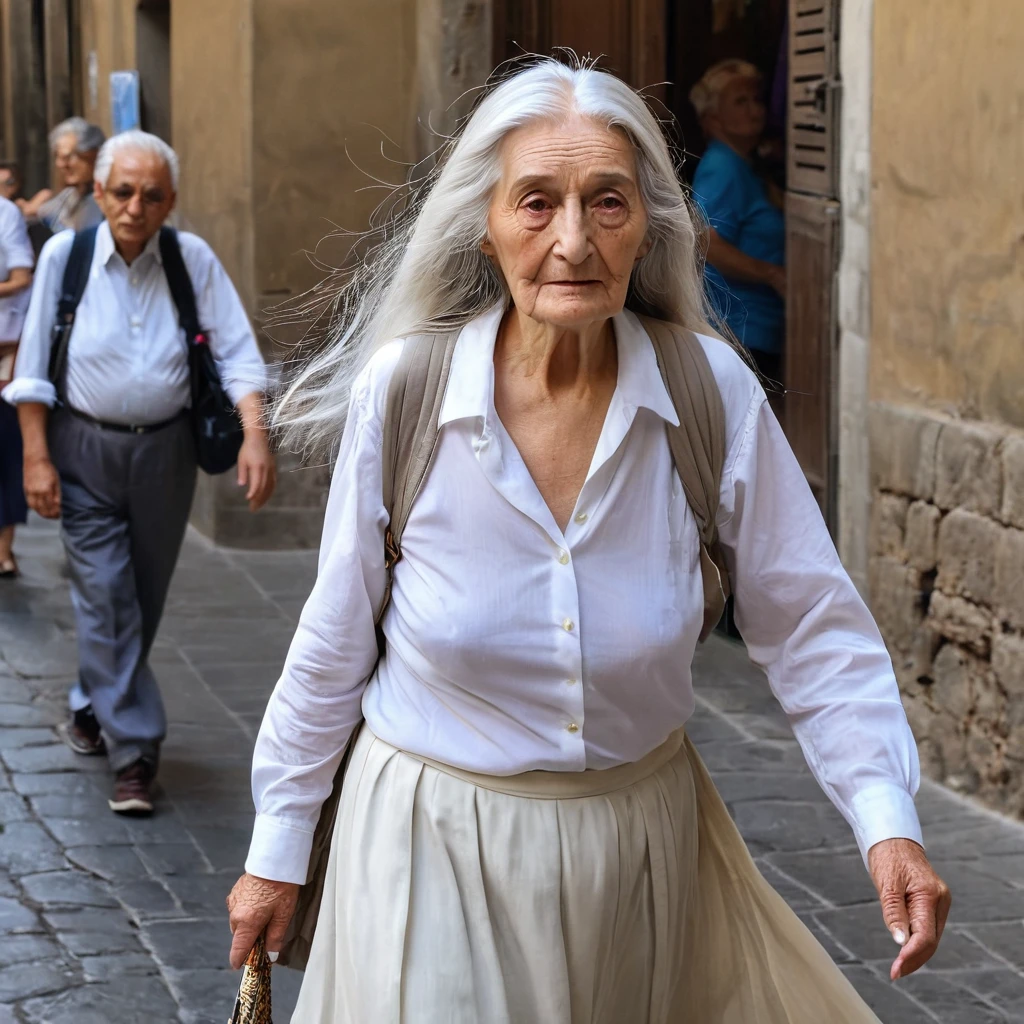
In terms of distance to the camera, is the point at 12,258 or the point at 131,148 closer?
the point at 131,148

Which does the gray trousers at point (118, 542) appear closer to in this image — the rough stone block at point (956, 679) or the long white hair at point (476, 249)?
the rough stone block at point (956, 679)

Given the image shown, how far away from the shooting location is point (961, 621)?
5.36 metres

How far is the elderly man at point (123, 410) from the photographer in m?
5.38

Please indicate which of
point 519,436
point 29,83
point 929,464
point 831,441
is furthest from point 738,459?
point 29,83

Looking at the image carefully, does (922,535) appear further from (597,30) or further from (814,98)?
(597,30)

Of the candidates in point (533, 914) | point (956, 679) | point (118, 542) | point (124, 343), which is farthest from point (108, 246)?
point (533, 914)

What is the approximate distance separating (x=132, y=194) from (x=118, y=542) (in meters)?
1.00

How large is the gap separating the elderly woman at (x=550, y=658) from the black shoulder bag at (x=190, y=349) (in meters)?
2.96

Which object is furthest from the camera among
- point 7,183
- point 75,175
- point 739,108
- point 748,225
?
point 7,183

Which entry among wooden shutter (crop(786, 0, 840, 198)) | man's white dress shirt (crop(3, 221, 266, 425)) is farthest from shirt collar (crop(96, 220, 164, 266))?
wooden shutter (crop(786, 0, 840, 198))

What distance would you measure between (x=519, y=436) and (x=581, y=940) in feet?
2.08

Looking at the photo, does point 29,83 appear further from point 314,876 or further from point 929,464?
point 314,876

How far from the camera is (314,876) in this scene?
2.56 meters

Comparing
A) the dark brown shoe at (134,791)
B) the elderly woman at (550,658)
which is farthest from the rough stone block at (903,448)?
the elderly woman at (550,658)
